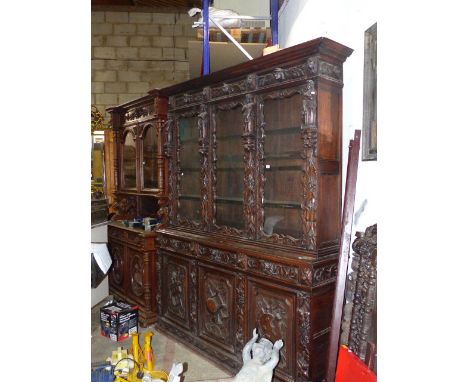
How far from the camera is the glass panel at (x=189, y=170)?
118 inches

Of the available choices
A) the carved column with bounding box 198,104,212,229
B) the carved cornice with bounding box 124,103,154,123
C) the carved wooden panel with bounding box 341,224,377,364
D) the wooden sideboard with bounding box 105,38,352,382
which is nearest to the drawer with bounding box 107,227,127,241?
the wooden sideboard with bounding box 105,38,352,382

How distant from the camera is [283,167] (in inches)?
91.8

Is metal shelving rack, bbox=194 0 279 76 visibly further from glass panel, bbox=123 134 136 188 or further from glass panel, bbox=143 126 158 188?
glass panel, bbox=123 134 136 188

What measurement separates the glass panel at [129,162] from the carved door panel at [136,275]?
2.53 feet

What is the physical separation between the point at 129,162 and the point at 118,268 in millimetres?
1119

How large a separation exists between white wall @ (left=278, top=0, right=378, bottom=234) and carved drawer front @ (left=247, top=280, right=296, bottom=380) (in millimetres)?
594

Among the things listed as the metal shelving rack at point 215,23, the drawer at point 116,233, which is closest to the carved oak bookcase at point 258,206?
the metal shelving rack at point 215,23
